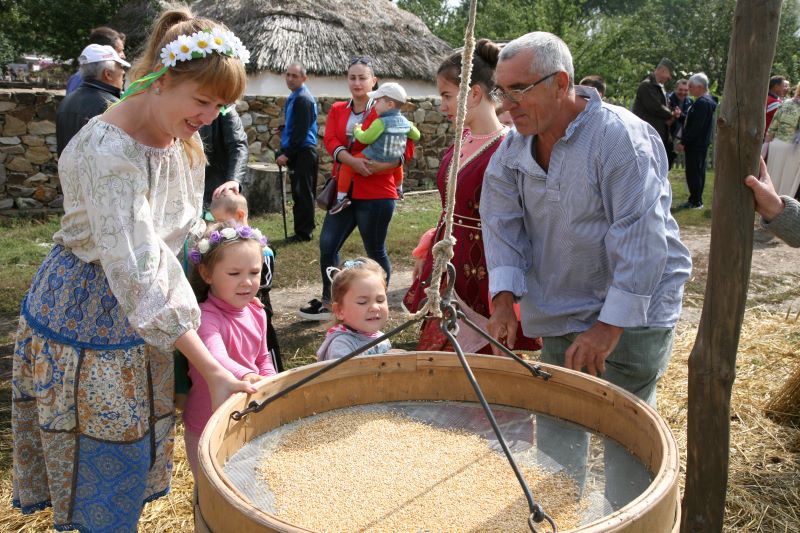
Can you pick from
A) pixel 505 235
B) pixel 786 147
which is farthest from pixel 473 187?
pixel 786 147

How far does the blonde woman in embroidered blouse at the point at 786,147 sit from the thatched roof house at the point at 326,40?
25.7 feet

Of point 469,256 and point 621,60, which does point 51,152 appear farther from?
point 621,60

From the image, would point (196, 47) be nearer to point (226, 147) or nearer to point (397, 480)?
point (397, 480)

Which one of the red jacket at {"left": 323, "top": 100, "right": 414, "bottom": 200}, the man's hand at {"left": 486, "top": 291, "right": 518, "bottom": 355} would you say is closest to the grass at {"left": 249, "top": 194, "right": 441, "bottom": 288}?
the red jacket at {"left": 323, "top": 100, "right": 414, "bottom": 200}

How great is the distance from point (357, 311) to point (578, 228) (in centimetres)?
81

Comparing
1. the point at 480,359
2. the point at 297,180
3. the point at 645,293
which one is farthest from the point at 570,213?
the point at 297,180

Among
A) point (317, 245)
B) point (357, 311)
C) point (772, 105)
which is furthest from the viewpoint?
point (772, 105)

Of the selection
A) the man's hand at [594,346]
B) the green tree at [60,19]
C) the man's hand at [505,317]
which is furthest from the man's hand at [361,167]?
the green tree at [60,19]

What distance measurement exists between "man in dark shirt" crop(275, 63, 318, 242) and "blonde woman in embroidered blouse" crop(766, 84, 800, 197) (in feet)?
16.2

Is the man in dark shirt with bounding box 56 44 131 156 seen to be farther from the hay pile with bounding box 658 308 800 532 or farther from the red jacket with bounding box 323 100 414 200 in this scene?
the hay pile with bounding box 658 308 800 532

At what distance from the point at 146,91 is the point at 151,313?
1.79ft

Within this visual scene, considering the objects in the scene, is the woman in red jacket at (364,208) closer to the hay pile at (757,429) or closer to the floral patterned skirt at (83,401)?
the hay pile at (757,429)

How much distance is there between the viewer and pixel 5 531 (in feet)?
8.75

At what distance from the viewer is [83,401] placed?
6.11ft
